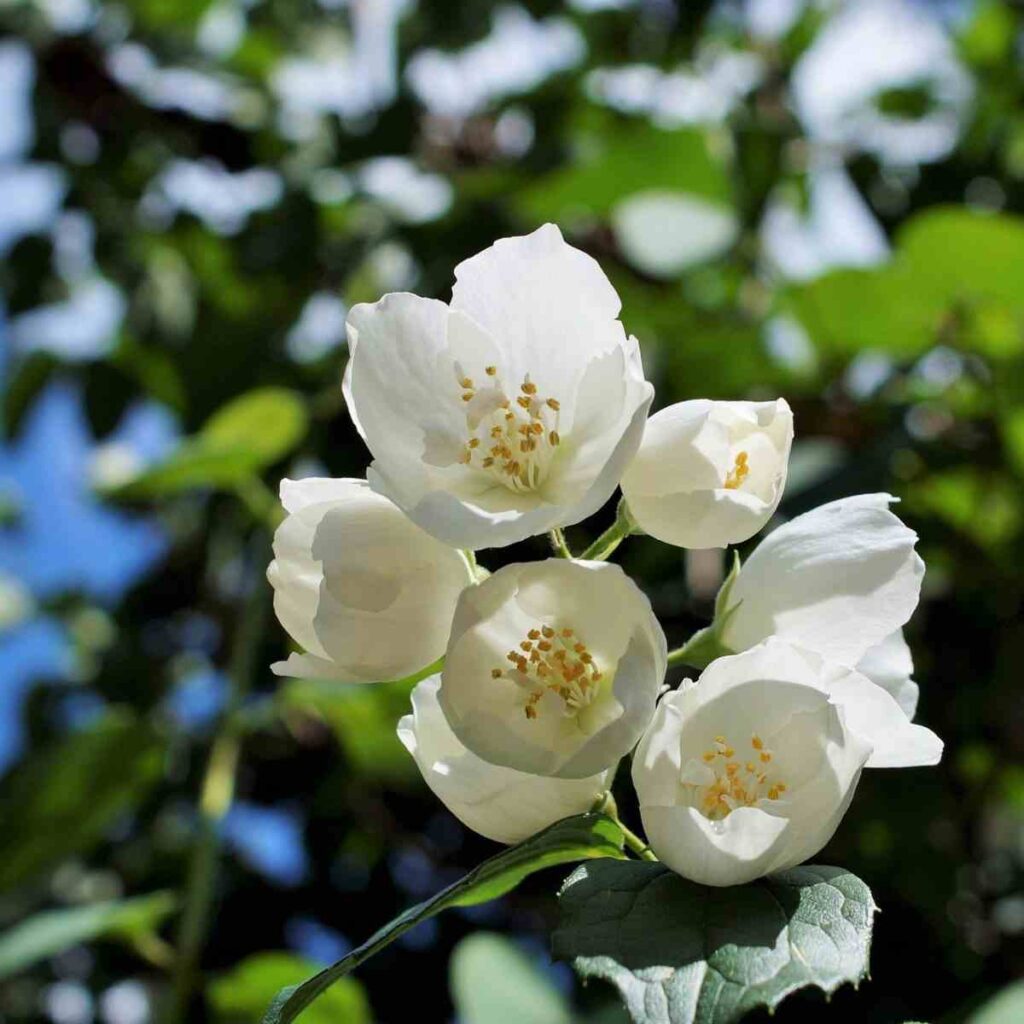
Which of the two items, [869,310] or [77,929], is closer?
[77,929]

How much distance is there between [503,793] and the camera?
0.79 metres

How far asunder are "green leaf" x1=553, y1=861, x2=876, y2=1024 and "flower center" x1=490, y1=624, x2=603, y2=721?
110mm

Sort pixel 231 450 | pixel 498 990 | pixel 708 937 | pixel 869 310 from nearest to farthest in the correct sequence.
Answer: pixel 708 937
pixel 498 990
pixel 231 450
pixel 869 310

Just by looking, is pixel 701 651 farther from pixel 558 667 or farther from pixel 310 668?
pixel 310 668

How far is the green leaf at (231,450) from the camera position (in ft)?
5.87

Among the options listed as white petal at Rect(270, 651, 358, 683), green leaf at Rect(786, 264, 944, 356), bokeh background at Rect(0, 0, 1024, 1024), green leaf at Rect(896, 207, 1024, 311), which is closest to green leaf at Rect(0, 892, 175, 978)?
bokeh background at Rect(0, 0, 1024, 1024)

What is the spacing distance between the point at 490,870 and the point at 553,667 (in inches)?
5.5

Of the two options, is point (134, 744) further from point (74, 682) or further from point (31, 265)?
point (31, 265)

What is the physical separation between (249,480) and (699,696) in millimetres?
1303

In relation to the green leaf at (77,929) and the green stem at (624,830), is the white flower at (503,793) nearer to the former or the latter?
the green stem at (624,830)

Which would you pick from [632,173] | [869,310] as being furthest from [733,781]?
[632,173]

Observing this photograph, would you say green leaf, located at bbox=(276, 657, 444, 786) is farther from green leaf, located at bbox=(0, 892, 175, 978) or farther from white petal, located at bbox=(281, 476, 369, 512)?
white petal, located at bbox=(281, 476, 369, 512)

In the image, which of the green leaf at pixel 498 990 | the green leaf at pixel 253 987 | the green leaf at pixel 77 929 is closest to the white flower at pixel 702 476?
the green leaf at pixel 498 990

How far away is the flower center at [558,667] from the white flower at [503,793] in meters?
0.04
